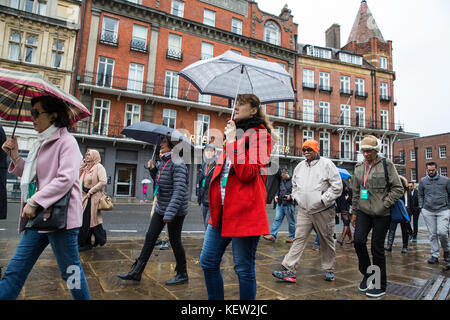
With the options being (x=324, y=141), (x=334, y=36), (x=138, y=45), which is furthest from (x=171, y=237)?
(x=334, y=36)

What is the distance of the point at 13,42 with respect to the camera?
19.3m

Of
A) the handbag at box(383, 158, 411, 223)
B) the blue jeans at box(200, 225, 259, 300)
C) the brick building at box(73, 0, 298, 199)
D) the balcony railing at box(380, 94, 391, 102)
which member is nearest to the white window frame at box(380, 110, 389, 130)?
the balcony railing at box(380, 94, 391, 102)

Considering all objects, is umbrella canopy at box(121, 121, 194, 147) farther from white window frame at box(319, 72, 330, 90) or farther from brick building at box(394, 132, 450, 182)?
brick building at box(394, 132, 450, 182)

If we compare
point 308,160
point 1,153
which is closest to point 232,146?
point 308,160

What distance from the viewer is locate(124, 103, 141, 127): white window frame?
71.9 feet

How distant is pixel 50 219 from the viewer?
6.81 ft

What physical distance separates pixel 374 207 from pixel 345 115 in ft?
93.7

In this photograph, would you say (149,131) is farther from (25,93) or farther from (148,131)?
(25,93)

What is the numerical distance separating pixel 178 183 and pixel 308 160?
208cm

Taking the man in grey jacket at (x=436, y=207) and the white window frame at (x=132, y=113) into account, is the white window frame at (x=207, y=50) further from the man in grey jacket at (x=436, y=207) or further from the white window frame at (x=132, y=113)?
the man in grey jacket at (x=436, y=207)

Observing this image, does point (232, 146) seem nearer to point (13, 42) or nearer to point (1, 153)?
point (1, 153)

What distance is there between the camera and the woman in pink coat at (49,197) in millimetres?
2100

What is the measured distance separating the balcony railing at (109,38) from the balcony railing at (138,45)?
1.11 metres

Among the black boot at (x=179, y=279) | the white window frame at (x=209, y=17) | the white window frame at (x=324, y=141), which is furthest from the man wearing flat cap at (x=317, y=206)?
the white window frame at (x=324, y=141)
